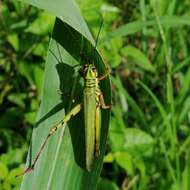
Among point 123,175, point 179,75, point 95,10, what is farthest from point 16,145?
point 179,75

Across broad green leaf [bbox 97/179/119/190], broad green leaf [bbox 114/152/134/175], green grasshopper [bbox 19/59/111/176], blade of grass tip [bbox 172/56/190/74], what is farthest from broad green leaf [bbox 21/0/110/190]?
blade of grass tip [bbox 172/56/190/74]

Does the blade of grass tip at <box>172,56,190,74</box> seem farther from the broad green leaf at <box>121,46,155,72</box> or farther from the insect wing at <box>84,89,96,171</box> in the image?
the insect wing at <box>84,89,96,171</box>

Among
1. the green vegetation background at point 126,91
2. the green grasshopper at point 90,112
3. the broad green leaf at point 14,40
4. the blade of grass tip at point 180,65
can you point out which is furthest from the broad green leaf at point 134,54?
the green grasshopper at point 90,112

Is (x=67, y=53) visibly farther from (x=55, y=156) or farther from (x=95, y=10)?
(x=95, y=10)

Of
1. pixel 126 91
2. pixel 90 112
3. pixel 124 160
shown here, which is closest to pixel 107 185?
pixel 124 160

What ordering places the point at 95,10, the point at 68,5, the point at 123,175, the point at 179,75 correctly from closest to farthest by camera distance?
the point at 68,5, the point at 95,10, the point at 123,175, the point at 179,75

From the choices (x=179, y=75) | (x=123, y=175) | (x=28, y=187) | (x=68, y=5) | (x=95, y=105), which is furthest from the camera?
(x=179, y=75)

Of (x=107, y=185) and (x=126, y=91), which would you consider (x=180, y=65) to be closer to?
(x=126, y=91)
